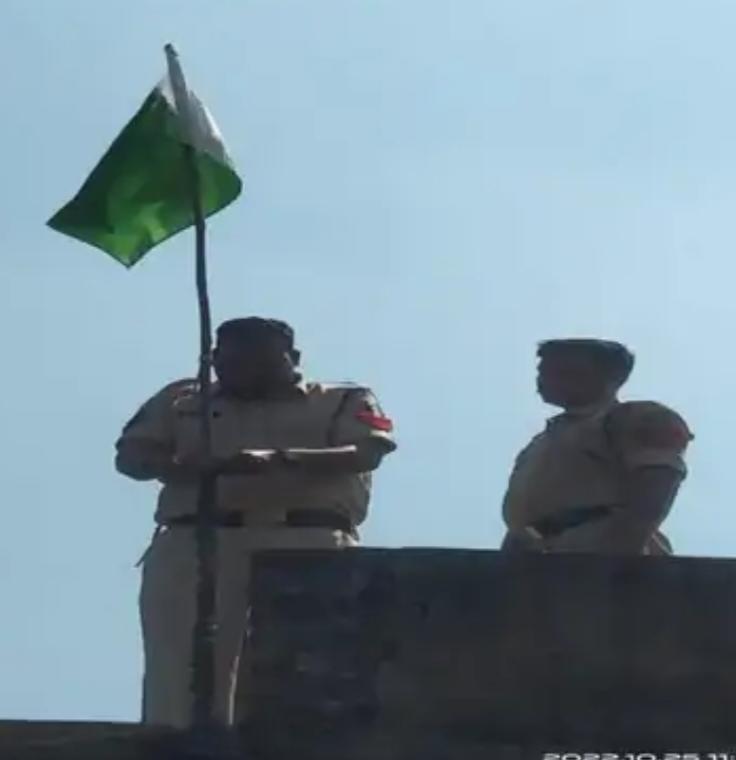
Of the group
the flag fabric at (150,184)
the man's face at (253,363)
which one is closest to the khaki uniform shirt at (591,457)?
the man's face at (253,363)

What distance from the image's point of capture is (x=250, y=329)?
11.7 m

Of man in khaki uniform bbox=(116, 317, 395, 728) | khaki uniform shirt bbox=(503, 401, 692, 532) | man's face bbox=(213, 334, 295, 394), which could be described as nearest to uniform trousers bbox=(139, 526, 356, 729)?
man in khaki uniform bbox=(116, 317, 395, 728)

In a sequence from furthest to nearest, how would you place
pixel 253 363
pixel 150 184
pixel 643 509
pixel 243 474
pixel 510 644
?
pixel 150 184
pixel 253 363
pixel 243 474
pixel 643 509
pixel 510 644

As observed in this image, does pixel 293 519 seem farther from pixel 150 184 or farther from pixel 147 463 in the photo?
pixel 150 184

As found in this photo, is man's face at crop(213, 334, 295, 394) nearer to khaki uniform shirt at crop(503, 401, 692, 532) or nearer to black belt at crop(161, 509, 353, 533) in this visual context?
black belt at crop(161, 509, 353, 533)

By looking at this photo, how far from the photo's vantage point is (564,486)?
11.3 m

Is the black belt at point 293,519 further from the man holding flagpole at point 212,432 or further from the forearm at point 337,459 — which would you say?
the forearm at point 337,459

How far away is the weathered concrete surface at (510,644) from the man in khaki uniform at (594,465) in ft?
0.85

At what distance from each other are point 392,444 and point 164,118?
1390mm

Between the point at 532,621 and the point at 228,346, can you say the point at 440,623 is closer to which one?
the point at 532,621

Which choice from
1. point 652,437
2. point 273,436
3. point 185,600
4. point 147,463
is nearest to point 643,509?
point 652,437

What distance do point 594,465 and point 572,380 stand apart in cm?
34

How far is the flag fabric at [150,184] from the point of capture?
1180cm

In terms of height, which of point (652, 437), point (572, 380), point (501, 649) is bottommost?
point (501, 649)
